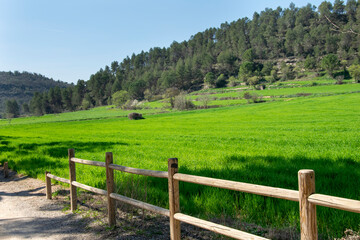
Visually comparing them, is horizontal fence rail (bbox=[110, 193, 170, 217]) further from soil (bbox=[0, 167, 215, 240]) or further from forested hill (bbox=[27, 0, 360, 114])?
forested hill (bbox=[27, 0, 360, 114])

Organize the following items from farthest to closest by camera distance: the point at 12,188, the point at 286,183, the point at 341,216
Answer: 1. the point at 12,188
2. the point at 286,183
3. the point at 341,216

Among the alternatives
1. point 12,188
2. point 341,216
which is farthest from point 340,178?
point 12,188

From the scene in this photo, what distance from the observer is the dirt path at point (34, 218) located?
6.20m

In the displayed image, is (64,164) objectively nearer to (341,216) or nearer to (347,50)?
(341,216)

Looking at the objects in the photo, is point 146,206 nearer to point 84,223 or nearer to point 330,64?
point 84,223

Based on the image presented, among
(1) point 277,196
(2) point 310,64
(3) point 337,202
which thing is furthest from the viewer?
(2) point 310,64

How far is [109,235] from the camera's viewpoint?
236 inches

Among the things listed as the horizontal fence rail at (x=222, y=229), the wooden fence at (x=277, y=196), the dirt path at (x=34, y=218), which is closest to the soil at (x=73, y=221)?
the dirt path at (x=34, y=218)

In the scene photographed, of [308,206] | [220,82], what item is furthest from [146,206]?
[220,82]

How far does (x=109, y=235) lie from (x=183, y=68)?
173267 mm

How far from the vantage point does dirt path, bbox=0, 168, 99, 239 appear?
244 inches

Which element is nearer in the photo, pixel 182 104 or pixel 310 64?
pixel 182 104

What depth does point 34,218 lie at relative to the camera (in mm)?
7301

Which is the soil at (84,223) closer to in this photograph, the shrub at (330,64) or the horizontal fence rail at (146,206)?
the horizontal fence rail at (146,206)
